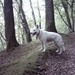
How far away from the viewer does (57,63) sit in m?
7.23

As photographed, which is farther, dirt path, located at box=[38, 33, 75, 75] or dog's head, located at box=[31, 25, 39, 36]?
dog's head, located at box=[31, 25, 39, 36]

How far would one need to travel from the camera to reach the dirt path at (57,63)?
6.47 metres

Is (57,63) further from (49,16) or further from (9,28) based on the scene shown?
(49,16)

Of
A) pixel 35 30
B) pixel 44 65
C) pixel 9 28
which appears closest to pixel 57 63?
pixel 44 65

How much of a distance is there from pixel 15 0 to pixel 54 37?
13986 mm

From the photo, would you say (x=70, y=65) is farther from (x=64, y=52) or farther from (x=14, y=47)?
(x=14, y=47)

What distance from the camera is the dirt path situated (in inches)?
255

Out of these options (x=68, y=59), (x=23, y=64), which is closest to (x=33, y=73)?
(x=23, y=64)

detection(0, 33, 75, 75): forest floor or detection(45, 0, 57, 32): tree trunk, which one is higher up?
detection(45, 0, 57, 32): tree trunk

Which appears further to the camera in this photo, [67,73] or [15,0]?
[15,0]

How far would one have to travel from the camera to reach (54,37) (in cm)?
802

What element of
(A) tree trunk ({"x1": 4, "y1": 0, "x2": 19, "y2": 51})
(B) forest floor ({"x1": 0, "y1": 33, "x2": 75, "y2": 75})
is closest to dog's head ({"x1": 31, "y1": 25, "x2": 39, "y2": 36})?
(B) forest floor ({"x1": 0, "y1": 33, "x2": 75, "y2": 75})

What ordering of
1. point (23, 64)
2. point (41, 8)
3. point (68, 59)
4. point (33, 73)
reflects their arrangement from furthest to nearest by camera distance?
point (41, 8)
point (68, 59)
point (23, 64)
point (33, 73)

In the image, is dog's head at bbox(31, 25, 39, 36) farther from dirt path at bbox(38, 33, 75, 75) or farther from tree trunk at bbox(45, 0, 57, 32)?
tree trunk at bbox(45, 0, 57, 32)
